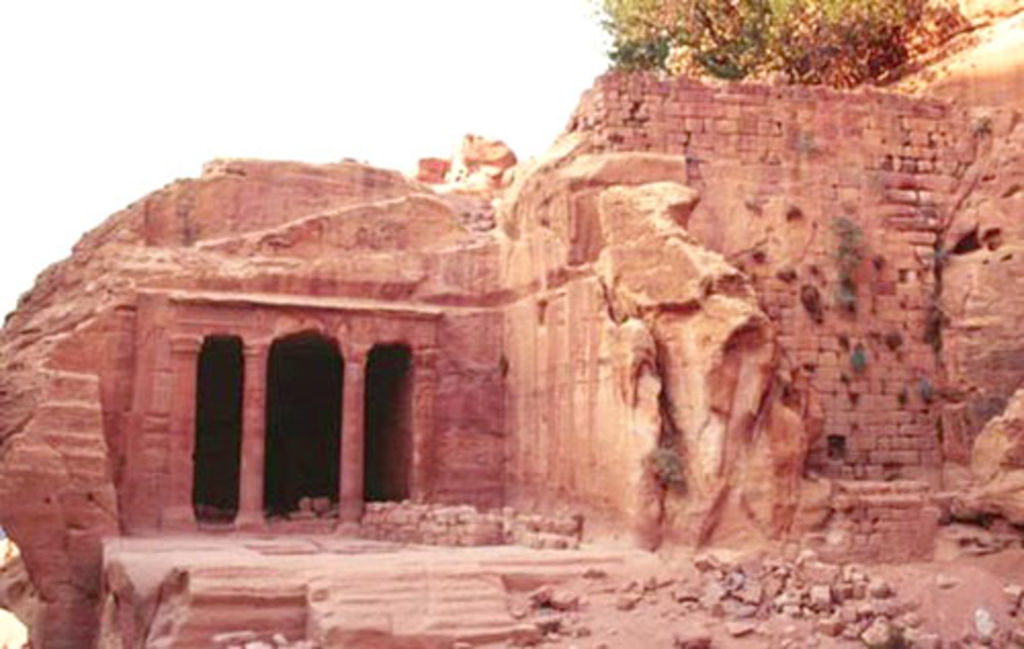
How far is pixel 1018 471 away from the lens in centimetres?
1620

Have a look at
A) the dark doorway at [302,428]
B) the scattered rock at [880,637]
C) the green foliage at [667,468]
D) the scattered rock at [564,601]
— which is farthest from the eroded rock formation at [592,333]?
the dark doorway at [302,428]

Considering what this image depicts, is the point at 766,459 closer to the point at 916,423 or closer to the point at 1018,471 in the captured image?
the point at 1018,471

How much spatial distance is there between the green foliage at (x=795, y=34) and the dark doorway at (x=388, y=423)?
12.6 meters

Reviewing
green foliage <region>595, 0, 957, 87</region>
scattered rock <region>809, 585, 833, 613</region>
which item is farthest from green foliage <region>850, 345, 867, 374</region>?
green foliage <region>595, 0, 957, 87</region>

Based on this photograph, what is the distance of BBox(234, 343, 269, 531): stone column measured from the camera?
20562mm

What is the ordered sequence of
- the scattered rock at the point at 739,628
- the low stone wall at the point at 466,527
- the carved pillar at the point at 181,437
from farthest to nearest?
the carved pillar at the point at 181,437, the low stone wall at the point at 466,527, the scattered rock at the point at 739,628

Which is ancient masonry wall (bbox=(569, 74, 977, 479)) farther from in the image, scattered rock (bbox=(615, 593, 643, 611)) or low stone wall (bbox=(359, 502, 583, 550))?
scattered rock (bbox=(615, 593, 643, 611))

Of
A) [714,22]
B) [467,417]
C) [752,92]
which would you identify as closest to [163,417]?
[467,417]

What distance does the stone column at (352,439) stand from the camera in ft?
69.6

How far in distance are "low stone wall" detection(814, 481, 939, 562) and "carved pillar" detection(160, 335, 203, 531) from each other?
10417 millimetres

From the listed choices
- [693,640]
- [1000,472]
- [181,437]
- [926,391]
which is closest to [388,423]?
[181,437]

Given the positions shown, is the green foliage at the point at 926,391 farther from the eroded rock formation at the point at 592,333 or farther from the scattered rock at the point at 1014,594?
the scattered rock at the point at 1014,594

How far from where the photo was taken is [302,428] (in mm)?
27578

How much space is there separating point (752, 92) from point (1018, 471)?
7.84 metres
